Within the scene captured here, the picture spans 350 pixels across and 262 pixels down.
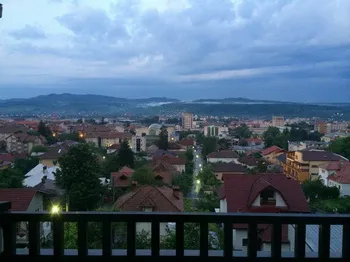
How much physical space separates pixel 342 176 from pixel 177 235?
26704mm

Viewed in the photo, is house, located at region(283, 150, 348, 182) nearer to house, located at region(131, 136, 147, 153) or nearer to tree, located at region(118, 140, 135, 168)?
tree, located at region(118, 140, 135, 168)

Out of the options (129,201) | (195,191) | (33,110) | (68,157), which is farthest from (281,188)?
(33,110)

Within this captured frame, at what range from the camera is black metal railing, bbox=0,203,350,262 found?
3.12m

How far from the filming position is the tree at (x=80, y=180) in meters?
19.5

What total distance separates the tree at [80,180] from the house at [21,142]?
35463 millimetres

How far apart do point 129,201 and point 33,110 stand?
185m

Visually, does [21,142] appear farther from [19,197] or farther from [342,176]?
[19,197]

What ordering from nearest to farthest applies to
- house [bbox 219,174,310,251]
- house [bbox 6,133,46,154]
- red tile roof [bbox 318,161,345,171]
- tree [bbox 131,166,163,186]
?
house [bbox 219,174,310,251] < tree [bbox 131,166,163,186] < red tile roof [bbox 318,161,345,171] < house [bbox 6,133,46,154]

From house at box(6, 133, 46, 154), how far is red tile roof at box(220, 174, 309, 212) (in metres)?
44.5

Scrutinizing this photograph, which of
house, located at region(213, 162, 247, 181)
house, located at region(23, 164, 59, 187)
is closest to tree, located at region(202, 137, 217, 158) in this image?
house, located at region(213, 162, 247, 181)

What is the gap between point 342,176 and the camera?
2722 cm

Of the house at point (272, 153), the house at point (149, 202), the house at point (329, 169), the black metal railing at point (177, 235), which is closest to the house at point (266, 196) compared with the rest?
the house at point (149, 202)

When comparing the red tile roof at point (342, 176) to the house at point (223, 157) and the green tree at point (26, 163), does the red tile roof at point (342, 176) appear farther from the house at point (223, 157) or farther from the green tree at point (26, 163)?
the green tree at point (26, 163)

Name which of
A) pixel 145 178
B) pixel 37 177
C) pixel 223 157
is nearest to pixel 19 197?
pixel 145 178
